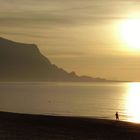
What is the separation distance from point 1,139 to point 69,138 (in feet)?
17.9

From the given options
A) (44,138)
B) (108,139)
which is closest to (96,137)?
(108,139)

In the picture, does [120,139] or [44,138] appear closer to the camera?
[44,138]

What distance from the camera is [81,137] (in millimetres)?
33344

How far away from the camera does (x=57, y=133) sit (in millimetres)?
35406

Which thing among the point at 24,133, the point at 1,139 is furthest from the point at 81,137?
the point at 1,139

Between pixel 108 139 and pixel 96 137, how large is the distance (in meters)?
1.34

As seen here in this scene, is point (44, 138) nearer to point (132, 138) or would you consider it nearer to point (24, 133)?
point (24, 133)

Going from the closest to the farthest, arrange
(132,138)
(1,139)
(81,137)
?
(1,139)
(81,137)
(132,138)

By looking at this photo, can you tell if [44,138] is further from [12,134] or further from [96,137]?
[96,137]

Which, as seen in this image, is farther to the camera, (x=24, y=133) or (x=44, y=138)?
(x=24, y=133)

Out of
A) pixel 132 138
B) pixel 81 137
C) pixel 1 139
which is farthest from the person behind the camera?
pixel 132 138

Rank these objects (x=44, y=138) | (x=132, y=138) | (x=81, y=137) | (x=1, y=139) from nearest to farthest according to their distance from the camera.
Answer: (x=1, y=139), (x=44, y=138), (x=81, y=137), (x=132, y=138)

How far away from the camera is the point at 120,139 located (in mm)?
34281

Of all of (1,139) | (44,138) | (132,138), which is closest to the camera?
(1,139)
